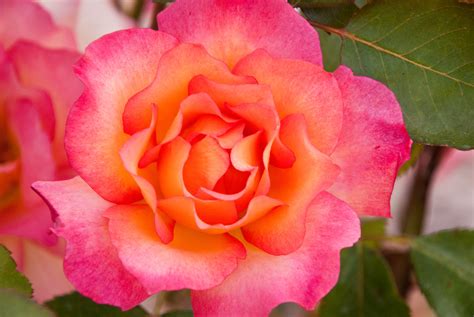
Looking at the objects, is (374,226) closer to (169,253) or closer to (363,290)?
(363,290)

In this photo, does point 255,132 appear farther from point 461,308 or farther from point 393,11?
point 461,308

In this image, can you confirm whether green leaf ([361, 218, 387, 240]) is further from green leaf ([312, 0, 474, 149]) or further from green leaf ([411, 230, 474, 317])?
green leaf ([312, 0, 474, 149])

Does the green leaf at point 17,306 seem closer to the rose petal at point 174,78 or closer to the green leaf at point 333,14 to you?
the rose petal at point 174,78

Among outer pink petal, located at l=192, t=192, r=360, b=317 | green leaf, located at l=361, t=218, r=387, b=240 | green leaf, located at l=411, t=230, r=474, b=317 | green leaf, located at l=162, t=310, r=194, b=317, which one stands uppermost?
outer pink petal, located at l=192, t=192, r=360, b=317

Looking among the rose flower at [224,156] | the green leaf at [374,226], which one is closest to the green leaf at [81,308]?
the rose flower at [224,156]

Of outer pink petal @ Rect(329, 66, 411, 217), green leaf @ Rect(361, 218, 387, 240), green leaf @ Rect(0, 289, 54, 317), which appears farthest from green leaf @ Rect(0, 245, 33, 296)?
green leaf @ Rect(361, 218, 387, 240)

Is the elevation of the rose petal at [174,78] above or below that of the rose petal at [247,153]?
above

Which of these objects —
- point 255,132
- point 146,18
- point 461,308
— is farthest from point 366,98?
point 146,18
